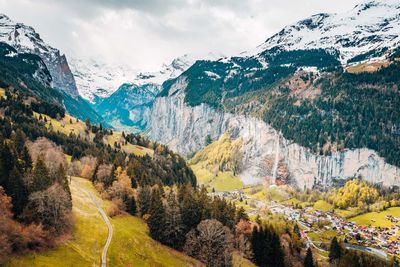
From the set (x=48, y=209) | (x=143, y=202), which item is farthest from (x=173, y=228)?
(x=48, y=209)

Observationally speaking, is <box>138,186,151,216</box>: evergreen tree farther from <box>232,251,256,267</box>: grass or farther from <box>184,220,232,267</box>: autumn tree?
<box>232,251,256,267</box>: grass

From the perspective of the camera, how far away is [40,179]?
3880 inches

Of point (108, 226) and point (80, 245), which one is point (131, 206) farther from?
point (80, 245)

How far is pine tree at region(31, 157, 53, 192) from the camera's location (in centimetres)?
9725

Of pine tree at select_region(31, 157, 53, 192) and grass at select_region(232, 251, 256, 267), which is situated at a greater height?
pine tree at select_region(31, 157, 53, 192)

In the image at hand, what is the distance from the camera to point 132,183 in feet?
503

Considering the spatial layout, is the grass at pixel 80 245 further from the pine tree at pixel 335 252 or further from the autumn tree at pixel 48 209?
the pine tree at pixel 335 252

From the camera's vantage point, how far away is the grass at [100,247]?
84438 millimetres

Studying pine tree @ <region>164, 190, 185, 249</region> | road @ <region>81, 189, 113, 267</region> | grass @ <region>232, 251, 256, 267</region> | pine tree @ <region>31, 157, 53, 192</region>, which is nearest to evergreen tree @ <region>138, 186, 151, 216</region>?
pine tree @ <region>164, 190, 185, 249</region>

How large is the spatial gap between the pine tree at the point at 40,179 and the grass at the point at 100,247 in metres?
12.5

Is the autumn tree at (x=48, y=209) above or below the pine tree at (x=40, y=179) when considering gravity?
below

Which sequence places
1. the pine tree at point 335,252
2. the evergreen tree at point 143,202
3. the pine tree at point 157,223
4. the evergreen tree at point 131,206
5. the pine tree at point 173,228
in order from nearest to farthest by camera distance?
the pine tree at point 157,223 < the pine tree at point 173,228 < the evergreen tree at point 143,202 < the evergreen tree at point 131,206 < the pine tree at point 335,252

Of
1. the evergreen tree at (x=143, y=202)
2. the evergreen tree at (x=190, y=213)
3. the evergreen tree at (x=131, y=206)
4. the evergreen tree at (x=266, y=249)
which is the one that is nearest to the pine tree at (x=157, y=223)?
the evergreen tree at (x=190, y=213)

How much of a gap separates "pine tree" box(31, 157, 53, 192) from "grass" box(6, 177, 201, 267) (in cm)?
1247
